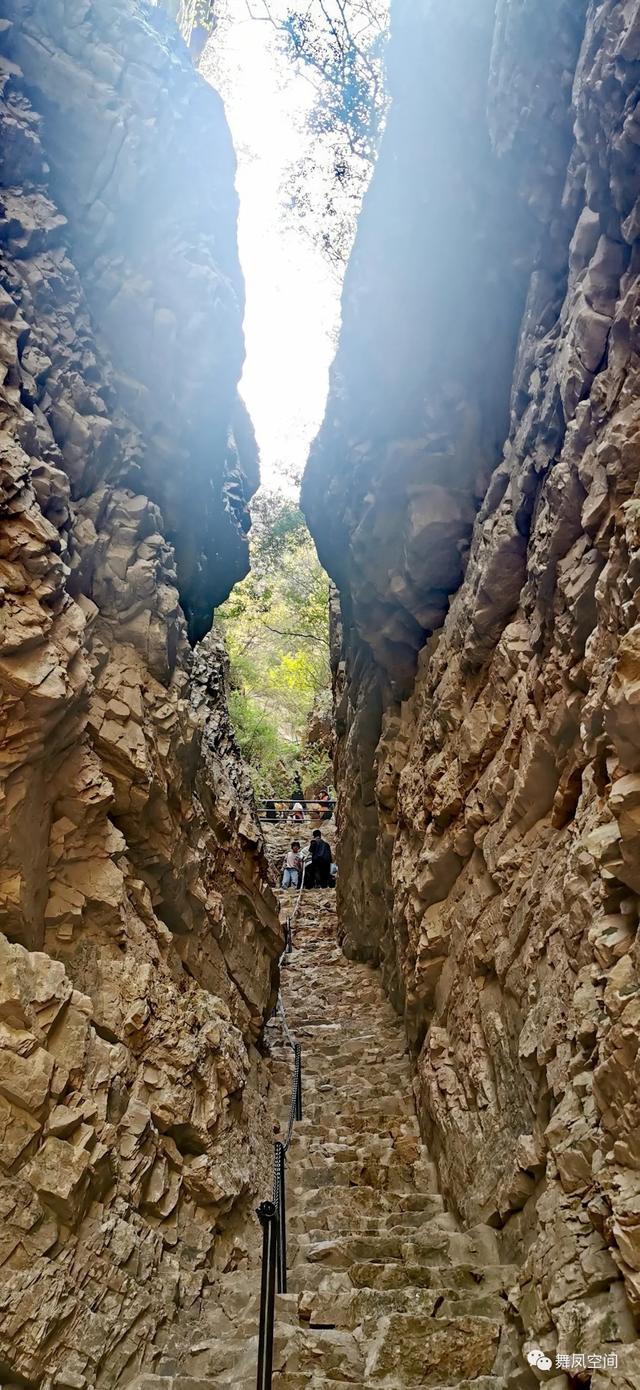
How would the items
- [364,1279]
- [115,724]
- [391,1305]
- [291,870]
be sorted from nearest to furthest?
[391,1305] → [364,1279] → [115,724] → [291,870]

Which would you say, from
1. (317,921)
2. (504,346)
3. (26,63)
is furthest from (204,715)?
(317,921)

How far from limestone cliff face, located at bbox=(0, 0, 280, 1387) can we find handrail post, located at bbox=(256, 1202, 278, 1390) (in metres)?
1.08

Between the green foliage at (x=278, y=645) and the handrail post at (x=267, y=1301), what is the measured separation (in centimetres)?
1553

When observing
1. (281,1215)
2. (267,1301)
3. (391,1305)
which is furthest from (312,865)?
(267,1301)

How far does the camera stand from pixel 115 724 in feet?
22.0

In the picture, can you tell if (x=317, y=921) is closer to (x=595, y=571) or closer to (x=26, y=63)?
(x=595, y=571)

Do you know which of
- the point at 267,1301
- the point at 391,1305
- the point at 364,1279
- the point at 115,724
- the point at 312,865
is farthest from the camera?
the point at 312,865

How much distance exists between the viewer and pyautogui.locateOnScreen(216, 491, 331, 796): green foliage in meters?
→ 22.0

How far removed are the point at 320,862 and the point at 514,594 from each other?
53.0ft

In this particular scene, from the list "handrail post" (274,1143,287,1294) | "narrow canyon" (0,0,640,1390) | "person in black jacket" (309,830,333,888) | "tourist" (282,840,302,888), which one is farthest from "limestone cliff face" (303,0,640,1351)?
"person in black jacket" (309,830,333,888)

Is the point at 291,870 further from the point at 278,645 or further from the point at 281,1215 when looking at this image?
the point at 281,1215

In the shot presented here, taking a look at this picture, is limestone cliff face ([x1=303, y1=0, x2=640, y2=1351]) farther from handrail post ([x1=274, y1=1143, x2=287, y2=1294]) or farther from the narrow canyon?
handrail post ([x1=274, y1=1143, x2=287, y2=1294])

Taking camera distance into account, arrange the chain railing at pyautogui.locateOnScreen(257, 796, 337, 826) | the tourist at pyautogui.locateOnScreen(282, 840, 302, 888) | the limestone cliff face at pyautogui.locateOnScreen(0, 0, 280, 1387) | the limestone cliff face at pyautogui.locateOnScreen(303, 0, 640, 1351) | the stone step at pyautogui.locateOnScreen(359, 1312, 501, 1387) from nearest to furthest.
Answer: the limestone cliff face at pyautogui.locateOnScreen(303, 0, 640, 1351) → the stone step at pyautogui.locateOnScreen(359, 1312, 501, 1387) → the limestone cliff face at pyautogui.locateOnScreen(0, 0, 280, 1387) → the tourist at pyautogui.locateOnScreen(282, 840, 302, 888) → the chain railing at pyautogui.locateOnScreen(257, 796, 337, 826)

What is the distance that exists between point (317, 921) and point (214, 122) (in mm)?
16693
